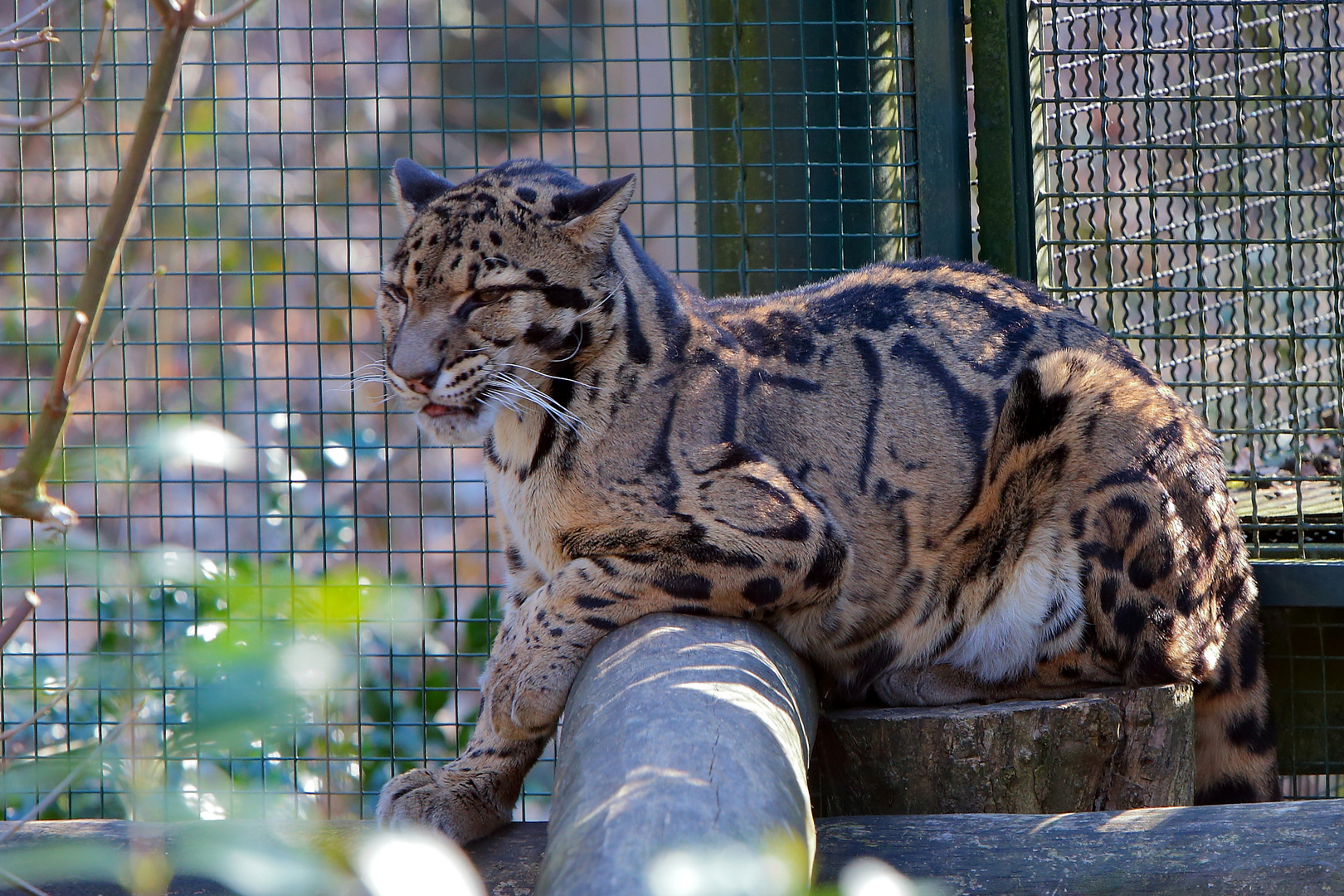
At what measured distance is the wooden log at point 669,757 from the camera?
159cm

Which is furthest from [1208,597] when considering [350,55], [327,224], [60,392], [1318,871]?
[350,55]

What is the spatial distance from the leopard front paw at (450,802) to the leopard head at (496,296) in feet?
2.59

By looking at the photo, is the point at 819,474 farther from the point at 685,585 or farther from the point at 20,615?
the point at 20,615

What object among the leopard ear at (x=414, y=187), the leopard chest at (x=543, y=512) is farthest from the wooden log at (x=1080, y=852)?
the leopard ear at (x=414, y=187)

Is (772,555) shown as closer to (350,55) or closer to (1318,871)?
(1318,871)

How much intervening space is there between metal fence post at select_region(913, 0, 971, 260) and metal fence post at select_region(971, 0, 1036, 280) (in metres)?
0.06

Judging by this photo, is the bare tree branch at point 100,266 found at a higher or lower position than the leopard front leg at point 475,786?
higher

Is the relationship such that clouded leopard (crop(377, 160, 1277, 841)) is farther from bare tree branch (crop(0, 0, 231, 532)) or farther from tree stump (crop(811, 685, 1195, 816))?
bare tree branch (crop(0, 0, 231, 532))

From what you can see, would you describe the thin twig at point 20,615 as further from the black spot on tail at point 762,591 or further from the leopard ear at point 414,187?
the leopard ear at point 414,187

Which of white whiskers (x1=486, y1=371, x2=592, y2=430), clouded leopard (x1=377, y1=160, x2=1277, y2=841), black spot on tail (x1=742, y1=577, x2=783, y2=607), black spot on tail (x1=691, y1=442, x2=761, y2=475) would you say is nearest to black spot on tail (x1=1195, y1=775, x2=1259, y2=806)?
clouded leopard (x1=377, y1=160, x2=1277, y2=841)

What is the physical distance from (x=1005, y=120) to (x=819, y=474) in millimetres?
1559

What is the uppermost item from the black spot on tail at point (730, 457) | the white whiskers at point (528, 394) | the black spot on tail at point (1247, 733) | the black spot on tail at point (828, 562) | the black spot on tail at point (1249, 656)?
the white whiskers at point (528, 394)

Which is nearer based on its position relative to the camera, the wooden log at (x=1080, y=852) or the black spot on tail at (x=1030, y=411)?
the wooden log at (x=1080, y=852)

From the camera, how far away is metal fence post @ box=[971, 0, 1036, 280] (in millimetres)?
4273
